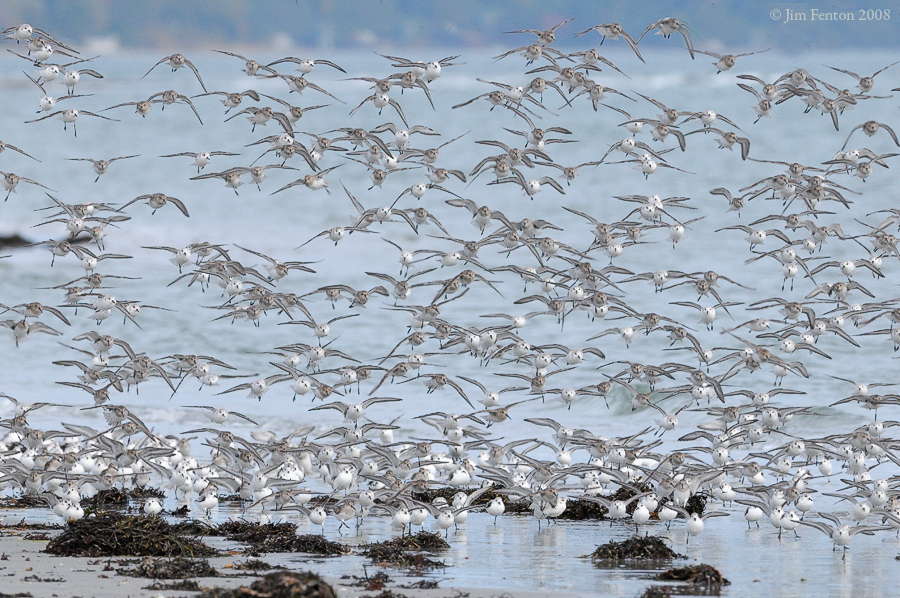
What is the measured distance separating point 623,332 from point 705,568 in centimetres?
796

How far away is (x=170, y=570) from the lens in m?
11.2

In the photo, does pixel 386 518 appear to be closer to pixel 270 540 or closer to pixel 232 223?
pixel 270 540

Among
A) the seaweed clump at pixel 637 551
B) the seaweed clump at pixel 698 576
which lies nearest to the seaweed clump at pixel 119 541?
Answer: the seaweed clump at pixel 637 551

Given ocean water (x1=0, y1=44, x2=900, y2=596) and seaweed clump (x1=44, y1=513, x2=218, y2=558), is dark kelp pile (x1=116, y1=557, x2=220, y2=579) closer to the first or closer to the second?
seaweed clump (x1=44, y1=513, x2=218, y2=558)

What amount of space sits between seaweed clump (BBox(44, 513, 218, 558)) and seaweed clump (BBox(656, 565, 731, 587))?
4739mm

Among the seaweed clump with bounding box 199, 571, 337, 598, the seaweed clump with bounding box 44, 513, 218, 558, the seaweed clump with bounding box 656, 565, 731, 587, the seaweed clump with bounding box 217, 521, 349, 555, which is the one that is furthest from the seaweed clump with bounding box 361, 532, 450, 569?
the seaweed clump with bounding box 199, 571, 337, 598

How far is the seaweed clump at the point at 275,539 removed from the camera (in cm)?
1286

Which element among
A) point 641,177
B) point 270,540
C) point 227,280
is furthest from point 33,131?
point 270,540

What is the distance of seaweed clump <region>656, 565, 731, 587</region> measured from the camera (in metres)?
11.3

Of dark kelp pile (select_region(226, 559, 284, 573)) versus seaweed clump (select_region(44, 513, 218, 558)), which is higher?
seaweed clump (select_region(44, 513, 218, 558))

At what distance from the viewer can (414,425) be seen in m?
22.9

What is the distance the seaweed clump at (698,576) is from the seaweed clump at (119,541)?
4.74m

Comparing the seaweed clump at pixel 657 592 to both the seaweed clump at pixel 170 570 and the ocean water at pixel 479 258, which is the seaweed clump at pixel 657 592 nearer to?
the ocean water at pixel 479 258

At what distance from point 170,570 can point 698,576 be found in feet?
16.3
